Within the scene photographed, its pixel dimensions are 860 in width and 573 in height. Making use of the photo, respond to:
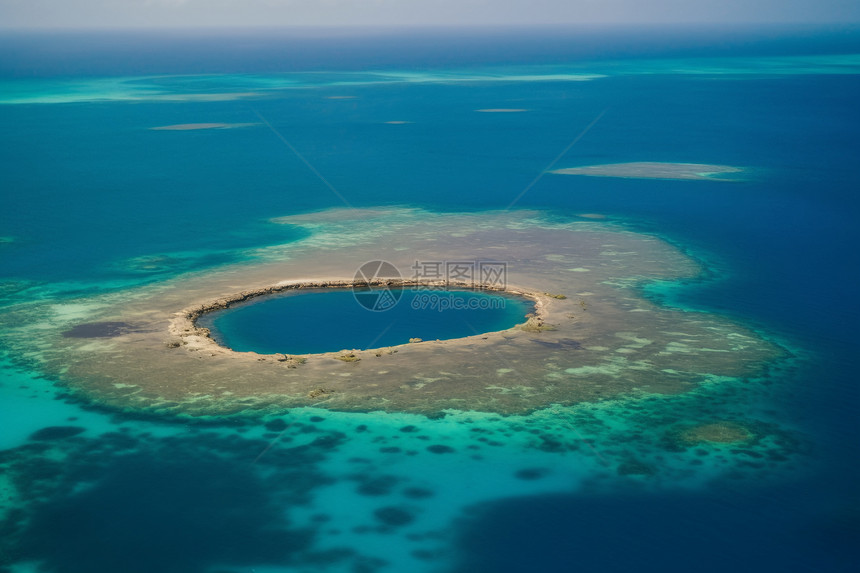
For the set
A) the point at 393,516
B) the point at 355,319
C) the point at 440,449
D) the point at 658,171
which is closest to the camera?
the point at 393,516

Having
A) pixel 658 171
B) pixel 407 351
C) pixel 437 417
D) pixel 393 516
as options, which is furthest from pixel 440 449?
pixel 658 171

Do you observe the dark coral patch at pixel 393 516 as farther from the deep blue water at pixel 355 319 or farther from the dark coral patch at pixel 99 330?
the dark coral patch at pixel 99 330

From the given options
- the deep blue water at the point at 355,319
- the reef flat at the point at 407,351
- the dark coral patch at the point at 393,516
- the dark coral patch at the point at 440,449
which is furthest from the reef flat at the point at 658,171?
the dark coral patch at the point at 393,516

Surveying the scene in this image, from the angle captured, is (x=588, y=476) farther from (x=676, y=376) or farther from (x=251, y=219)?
(x=251, y=219)

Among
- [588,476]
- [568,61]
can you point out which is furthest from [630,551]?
[568,61]

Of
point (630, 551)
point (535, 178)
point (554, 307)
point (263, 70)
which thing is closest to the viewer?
point (630, 551)

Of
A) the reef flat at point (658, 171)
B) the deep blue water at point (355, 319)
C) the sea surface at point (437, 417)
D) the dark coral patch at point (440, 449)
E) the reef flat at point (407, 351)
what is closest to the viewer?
the sea surface at point (437, 417)

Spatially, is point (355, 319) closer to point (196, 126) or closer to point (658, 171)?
point (658, 171)
